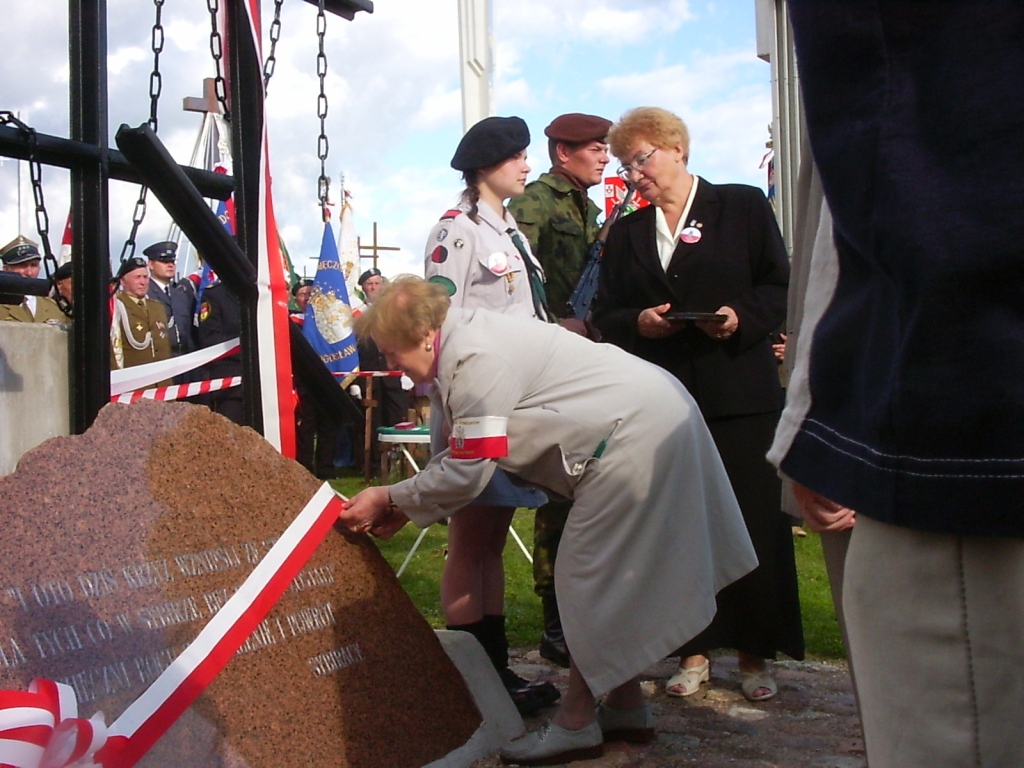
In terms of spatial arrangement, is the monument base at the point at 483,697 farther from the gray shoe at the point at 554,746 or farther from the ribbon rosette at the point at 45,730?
the ribbon rosette at the point at 45,730

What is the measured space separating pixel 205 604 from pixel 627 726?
1.52 metres

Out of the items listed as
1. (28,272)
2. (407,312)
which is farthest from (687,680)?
(28,272)

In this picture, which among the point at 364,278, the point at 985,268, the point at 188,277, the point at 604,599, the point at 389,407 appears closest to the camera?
the point at 985,268

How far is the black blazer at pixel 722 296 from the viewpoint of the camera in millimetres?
4105

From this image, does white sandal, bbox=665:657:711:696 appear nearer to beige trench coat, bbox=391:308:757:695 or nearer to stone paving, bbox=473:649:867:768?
stone paving, bbox=473:649:867:768

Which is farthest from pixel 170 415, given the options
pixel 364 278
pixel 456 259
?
pixel 364 278

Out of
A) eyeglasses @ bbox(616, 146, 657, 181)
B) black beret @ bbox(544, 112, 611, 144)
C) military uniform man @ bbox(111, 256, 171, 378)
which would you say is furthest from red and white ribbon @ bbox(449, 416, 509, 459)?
military uniform man @ bbox(111, 256, 171, 378)

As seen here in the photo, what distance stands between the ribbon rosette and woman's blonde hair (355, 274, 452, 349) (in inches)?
52.0

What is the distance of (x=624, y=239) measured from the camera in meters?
A: 4.41

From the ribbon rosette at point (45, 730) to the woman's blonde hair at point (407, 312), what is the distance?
1.32 metres

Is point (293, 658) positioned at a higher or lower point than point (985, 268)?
lower

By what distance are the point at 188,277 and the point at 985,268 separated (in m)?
11.3

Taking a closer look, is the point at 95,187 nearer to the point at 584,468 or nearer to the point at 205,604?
the point at 205,604

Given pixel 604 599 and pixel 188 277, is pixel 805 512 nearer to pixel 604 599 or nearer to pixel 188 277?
pixel 604 599
